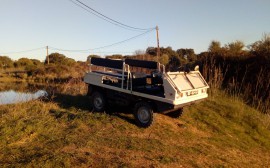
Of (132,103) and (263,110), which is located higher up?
(132,103)

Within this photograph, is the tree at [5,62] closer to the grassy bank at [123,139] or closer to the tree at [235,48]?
the tree at [235,48]

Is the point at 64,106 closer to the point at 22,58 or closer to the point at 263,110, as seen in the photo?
the point at 263,110

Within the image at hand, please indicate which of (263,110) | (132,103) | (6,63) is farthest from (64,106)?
(6,63)

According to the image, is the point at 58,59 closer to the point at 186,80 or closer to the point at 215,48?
the point at 215,48

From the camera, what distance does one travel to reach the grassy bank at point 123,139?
18.6 feet

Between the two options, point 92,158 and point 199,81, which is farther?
point 199,81

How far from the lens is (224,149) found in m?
7.63

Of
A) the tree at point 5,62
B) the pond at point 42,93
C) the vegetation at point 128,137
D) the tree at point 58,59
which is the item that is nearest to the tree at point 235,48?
the vegetation at point 128,137

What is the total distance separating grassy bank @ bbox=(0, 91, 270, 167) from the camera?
566 cm

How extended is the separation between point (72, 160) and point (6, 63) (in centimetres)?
5929

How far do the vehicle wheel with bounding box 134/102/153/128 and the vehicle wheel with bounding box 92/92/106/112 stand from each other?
5.46 feet

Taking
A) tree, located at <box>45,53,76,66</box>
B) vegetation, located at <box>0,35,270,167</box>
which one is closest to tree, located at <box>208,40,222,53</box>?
vegetation, located at <box>0,35,270,167</box>

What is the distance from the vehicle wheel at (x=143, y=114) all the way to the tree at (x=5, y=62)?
52.5 meters

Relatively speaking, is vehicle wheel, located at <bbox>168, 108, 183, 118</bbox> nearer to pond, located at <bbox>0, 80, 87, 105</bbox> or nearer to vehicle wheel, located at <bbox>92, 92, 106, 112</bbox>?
vehicle wheel, located at <bbox>92, 92, 106, 112</bbox>
